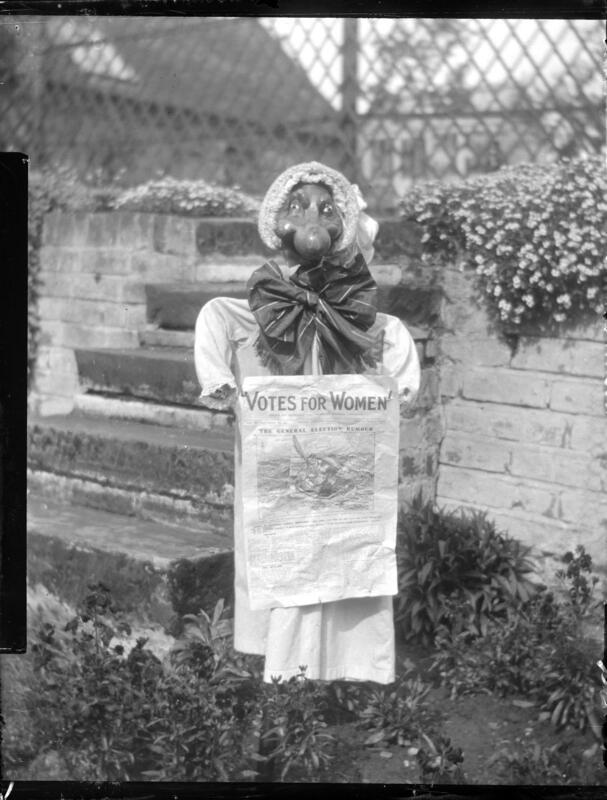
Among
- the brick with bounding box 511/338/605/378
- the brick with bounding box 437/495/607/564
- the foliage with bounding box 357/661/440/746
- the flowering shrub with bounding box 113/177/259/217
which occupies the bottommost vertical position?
the foliage with bounding box 357/661/440/746

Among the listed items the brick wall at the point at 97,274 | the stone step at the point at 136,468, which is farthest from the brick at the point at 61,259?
the stone step at the point at 136,468

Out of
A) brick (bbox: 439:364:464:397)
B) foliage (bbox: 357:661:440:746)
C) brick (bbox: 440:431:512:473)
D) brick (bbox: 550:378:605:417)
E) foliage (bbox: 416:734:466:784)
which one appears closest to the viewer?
foliage (bbox: 416:734:466:784)

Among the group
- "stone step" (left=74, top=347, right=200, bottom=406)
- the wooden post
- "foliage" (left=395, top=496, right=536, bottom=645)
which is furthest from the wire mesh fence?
"foliage" (left=395, top=496, right=536, bottom=645)

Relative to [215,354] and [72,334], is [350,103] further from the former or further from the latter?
[215,354]

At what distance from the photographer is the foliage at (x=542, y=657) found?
12.3 ft

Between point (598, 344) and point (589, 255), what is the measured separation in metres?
0.37

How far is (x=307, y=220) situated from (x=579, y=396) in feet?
5.15

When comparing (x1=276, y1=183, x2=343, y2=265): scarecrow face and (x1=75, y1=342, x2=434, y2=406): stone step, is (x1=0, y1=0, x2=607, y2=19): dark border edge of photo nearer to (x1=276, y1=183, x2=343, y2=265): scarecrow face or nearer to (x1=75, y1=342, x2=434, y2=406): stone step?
(x1=276, y1=183, x2=343, y2=265): scarecrow face

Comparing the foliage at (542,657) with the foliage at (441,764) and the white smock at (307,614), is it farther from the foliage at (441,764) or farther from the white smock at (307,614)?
the white smock at (307,614)

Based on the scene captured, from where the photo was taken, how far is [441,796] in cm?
348

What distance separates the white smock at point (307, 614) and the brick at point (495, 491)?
44.4 inches

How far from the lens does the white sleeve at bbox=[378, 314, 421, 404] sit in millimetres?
3525

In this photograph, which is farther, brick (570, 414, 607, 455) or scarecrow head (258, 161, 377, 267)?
brick (570, 414, 607, 455)

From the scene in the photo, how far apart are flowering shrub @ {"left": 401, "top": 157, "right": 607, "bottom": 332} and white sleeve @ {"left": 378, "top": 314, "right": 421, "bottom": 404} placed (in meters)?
0.95
